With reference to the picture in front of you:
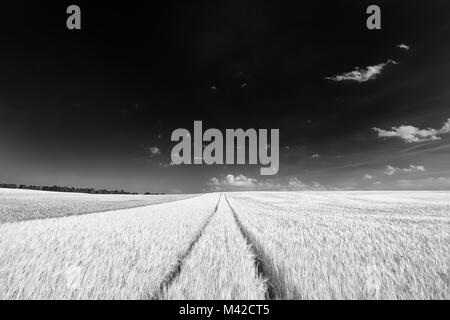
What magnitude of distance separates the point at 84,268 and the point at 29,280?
2.11ft

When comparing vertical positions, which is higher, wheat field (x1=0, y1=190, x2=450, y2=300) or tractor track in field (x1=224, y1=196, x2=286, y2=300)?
wheat field (x1=0, y1=190, x2=450, y2=300)

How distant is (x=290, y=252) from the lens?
4.68 meters

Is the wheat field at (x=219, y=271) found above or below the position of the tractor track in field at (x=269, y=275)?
above

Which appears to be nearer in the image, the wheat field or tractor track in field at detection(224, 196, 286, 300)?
the wheat field

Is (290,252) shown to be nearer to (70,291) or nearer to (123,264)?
(123,264)

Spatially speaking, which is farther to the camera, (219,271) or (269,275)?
(269,275)

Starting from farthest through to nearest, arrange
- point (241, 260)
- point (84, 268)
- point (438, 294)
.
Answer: point (241, 260) < point (84, 268) < point (438, 294)

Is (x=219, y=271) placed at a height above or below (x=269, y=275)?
above

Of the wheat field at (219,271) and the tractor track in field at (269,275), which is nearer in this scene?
the wheat field at (219,271)
